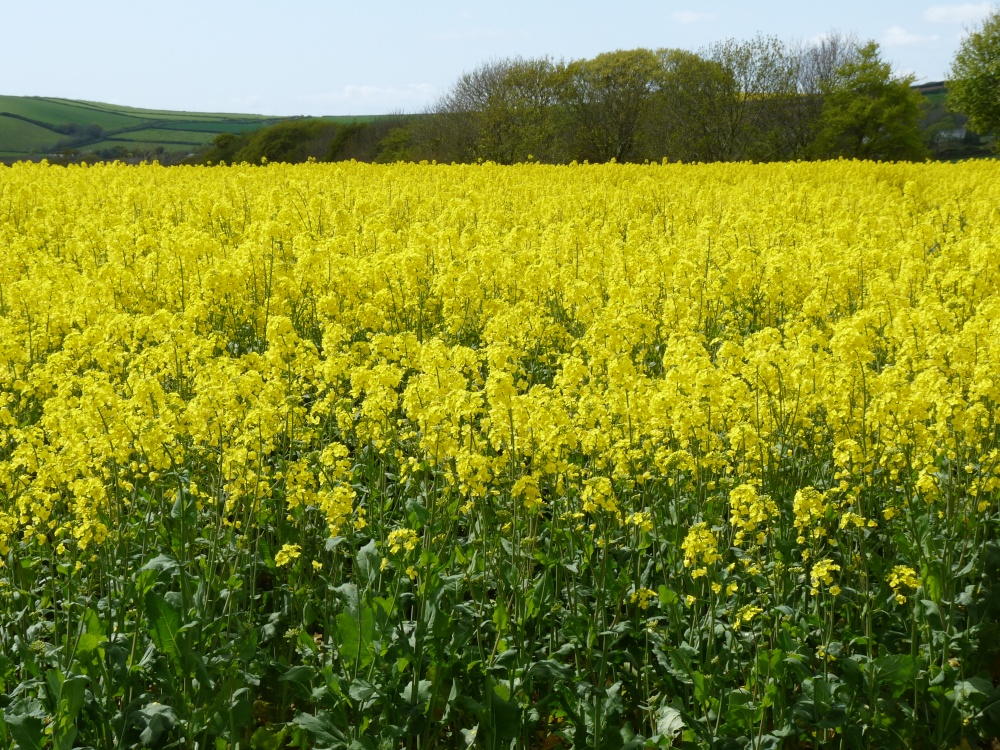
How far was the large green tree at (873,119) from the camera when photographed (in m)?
52.9

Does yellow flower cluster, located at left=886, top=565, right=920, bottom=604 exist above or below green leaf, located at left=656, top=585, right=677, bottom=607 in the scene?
above

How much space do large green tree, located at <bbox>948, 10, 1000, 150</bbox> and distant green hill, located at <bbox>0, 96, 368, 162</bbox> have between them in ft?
173

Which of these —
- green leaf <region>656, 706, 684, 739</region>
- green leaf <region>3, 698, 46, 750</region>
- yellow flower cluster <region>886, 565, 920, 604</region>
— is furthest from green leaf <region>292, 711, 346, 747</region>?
yellow flower cluster <region>886, 565, 920, 604</region>

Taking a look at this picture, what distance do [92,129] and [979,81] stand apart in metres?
96.2

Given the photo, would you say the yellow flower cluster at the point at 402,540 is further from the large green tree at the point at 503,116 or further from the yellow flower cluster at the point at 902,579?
the large green tree at the point at 503,116

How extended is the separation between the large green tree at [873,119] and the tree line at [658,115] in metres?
0.07

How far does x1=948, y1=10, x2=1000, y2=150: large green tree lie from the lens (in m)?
52.2

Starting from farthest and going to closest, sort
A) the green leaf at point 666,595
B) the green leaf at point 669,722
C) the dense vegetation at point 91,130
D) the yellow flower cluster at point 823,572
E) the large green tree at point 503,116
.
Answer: the dense vegetation at point 91,130, the large green tree at point 503,116, the green leaf at point 666,595, the green leaf at point 669,722, the yellow flower cluster at point 823,572

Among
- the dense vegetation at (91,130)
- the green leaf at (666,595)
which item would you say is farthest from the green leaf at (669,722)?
the dense vegetation at (91,130)

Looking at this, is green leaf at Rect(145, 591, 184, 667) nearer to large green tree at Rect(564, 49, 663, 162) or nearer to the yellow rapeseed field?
the yellow rapeseed field

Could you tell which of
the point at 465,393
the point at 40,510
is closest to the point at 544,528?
the point at 465,393

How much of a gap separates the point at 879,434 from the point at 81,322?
20.6 feet

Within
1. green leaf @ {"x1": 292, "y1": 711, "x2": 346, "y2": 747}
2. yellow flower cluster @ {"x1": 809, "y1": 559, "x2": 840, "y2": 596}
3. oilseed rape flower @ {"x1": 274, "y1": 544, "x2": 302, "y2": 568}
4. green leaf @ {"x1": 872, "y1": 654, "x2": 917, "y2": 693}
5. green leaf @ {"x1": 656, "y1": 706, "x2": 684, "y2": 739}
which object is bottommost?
green leaf @ {"x1": 656, "y1": 706, "x2": 684, "y2": 739}

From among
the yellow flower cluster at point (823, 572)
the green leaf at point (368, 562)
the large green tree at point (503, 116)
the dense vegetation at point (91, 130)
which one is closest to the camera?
the yellow flower cluster at point (823, 572)
